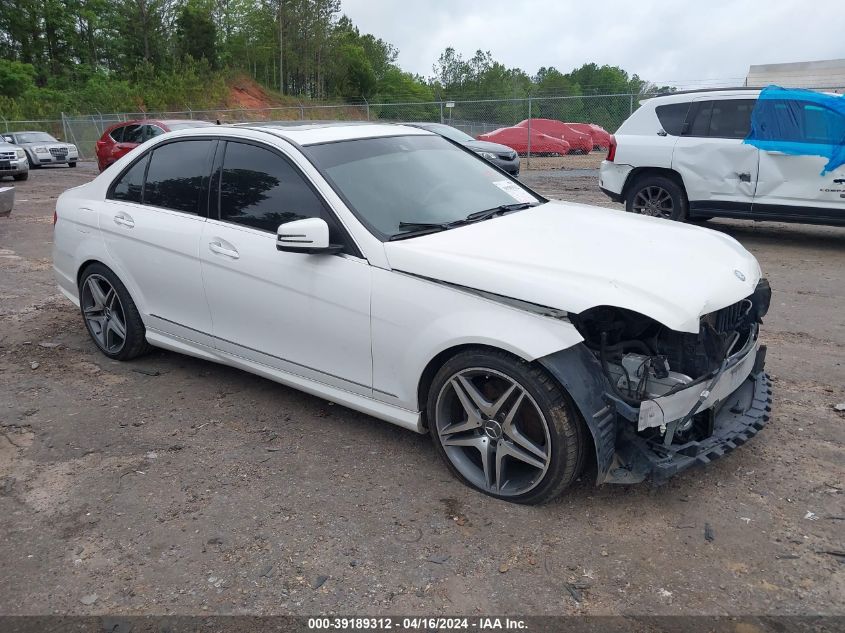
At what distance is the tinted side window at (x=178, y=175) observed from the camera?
169 inches

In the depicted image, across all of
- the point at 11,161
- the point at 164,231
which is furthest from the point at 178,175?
the point at 11,161

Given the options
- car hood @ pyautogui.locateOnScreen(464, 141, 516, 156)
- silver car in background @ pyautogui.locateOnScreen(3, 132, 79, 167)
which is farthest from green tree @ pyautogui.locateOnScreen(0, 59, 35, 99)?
car hood @ pyautogui.locateOnScreen(464, 141, 516, 156)

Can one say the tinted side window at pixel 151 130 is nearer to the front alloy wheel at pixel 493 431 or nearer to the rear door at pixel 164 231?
the rear door at pixel 164 231

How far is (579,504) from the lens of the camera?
10.2 feet

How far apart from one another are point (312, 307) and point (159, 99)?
45.1 m

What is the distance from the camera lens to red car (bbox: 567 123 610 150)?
79.7 ft

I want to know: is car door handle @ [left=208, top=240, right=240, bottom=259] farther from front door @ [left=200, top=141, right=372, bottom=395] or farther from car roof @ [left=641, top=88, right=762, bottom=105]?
car roof @ [left=641, top=88, right=762, bottom=105]

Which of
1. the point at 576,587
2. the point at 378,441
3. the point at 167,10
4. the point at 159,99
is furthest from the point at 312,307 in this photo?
the point at 167,10

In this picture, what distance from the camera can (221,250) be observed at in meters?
4.00

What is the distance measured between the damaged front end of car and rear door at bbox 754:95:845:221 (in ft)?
18.9

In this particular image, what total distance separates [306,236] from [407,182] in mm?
780

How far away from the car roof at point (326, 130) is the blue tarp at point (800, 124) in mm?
5486

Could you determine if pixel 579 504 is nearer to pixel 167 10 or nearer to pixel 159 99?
pixel 159 99

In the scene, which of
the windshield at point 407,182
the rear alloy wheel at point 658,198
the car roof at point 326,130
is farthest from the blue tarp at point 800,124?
the car roof at point 326,130
